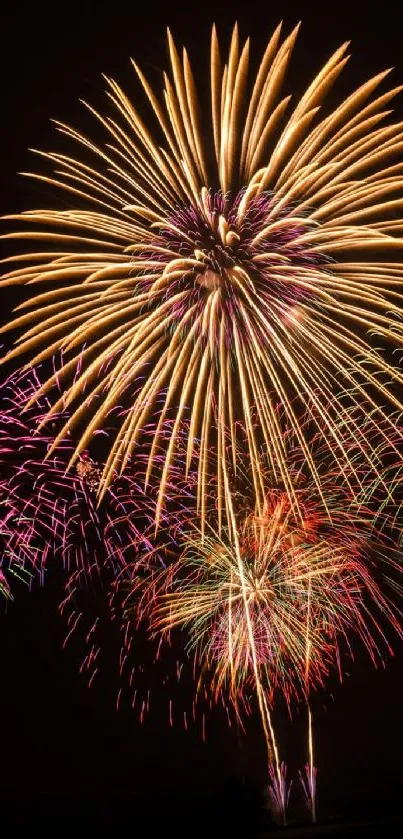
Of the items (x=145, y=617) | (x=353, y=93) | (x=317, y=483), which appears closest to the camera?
(x=353, y=93)

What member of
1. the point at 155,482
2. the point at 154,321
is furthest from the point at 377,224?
the point at 155,482

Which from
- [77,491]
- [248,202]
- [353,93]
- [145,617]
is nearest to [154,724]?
[145,617]

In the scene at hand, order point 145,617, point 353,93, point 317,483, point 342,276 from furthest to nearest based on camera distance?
point 145,617 < point 317,483 < point 342,276 < point 353,93

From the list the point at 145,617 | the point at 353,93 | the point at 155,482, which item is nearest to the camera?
the point at 353,93

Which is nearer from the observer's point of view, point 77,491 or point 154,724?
point 77,491

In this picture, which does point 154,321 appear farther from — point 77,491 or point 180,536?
point 180,536

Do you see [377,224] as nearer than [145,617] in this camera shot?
Yes

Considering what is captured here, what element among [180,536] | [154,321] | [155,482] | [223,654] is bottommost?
[223,654]

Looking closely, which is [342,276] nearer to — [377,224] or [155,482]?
[377,224]

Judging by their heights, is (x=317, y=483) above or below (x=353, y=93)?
below
